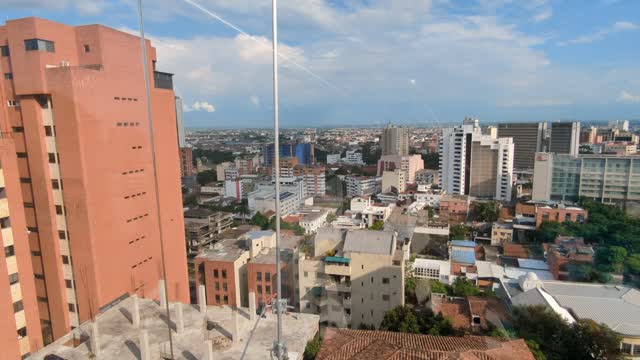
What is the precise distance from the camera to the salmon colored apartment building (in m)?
2.14

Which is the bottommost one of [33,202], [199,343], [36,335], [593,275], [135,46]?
[593,275]

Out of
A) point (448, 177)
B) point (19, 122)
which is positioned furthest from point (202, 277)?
point (448, 177)

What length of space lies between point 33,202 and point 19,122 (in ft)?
1.62

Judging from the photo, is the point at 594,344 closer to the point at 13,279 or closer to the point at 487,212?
the point at 13,279

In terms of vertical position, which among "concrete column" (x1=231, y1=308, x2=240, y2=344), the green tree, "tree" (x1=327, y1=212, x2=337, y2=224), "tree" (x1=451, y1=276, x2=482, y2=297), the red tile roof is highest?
"concrete column" (x1=231, y1=308, x2=240, y2=344)

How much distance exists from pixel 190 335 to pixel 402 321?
1934 millimetres

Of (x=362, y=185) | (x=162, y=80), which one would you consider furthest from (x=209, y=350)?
(x=362, y=185)

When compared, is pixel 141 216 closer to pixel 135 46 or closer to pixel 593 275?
pixel 135 46

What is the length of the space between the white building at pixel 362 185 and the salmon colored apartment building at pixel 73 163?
10103 millimetres

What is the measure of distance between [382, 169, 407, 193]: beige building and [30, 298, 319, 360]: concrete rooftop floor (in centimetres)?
1098

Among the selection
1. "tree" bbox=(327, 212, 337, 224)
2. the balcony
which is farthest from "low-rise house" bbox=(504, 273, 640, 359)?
the balcony

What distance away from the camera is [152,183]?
2709 mm

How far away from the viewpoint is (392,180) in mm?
12820

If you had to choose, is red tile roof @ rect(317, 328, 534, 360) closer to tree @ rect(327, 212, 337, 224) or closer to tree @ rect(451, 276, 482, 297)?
tree @ rect(451, 276, 482, 297)
